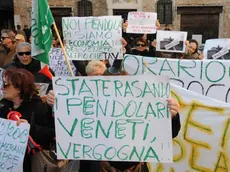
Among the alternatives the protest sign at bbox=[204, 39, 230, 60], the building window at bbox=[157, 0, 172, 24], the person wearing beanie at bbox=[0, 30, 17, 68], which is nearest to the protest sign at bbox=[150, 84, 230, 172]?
the protest sign at bbox=[204, 39, 230, 60]

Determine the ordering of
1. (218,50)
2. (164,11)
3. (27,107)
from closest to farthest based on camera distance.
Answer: (27,107)
(218,50)
(164,11)

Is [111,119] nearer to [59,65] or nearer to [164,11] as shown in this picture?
[59,65]

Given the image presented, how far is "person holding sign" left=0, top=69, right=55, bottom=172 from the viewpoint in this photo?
2.73 m

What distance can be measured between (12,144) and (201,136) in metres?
1.40

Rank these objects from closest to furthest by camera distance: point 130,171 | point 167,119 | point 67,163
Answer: point 167,119 < point 130,171 < point 67,163

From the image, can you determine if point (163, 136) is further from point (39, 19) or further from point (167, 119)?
point (39, 19)

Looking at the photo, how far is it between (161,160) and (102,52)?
3.02 m

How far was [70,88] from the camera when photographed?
2514mm

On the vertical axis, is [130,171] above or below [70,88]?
below

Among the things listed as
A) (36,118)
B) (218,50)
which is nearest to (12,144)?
(36,118)

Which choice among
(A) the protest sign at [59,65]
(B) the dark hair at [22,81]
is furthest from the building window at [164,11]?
(B) the dark hair at [22,81]

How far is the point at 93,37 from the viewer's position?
5422 mm

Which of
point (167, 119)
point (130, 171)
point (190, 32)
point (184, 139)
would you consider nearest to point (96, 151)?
point (130, 171)

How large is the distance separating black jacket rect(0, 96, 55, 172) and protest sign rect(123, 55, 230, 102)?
1182 millimetres
